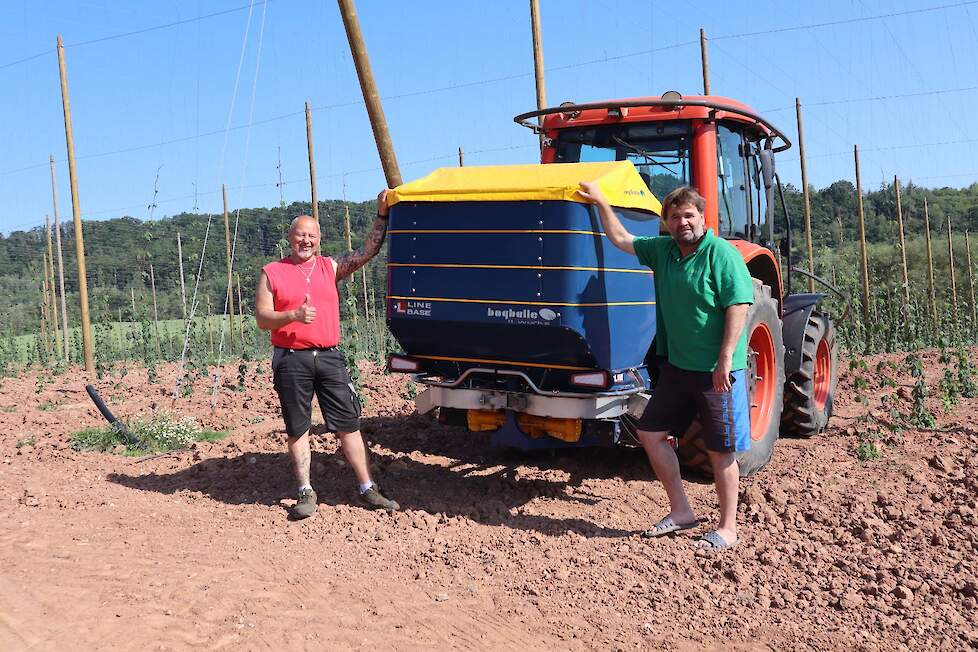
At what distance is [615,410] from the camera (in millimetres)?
4953

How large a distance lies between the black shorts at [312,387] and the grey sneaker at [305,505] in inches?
14.1

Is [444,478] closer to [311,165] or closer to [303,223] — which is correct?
[303,223]

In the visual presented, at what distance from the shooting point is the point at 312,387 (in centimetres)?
534

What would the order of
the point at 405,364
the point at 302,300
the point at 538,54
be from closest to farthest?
the point at 302,300
the point at 405,364
the point at 538,54

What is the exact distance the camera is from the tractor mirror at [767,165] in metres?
6.79

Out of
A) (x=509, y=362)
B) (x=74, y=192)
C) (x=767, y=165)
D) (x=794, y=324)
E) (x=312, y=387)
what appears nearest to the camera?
(x=509, y=362)

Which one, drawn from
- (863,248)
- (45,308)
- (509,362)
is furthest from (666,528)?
(45,308)

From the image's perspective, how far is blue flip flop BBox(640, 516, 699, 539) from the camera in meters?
4.77

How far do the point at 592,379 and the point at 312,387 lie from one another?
1689 millimetres

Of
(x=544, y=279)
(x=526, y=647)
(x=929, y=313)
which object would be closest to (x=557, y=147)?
(x=544, y=279)

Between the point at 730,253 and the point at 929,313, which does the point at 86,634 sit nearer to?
the point at 730,253

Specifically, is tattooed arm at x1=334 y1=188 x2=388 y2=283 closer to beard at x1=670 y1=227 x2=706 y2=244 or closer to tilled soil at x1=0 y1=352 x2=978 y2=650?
tilled soil at x1=0 y1=352 x2=978 y2=650

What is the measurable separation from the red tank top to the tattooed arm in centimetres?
24

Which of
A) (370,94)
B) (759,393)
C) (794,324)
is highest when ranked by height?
(370,94)
